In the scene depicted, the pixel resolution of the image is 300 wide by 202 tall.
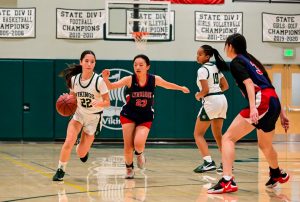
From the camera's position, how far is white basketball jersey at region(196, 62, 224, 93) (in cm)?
1116

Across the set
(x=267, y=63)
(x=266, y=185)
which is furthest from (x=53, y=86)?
(x=266, y=185)

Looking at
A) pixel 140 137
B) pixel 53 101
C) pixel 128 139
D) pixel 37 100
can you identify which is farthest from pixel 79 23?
pixel 140 137

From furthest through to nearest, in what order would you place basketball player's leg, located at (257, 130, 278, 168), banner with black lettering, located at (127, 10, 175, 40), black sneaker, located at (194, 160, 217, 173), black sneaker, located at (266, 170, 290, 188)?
1. banner with black lettering, located at (127, 10, 175, 40)
2. black sneaker, located at (194, 160, 217, 173)
3. black sneaker, located at (266, 170, 290, 188)
4. basketball player's leg, located at (257, 130, 278, 168)

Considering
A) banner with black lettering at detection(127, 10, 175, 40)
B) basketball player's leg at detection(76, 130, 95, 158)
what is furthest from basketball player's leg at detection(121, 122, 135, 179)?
banner with black lettering at detection(127, 10, 175, 40)

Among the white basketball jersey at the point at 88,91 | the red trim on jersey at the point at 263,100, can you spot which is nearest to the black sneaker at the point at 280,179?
the red trim on jersey at the point at 263,100

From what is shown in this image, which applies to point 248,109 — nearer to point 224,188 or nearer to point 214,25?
point 224,188

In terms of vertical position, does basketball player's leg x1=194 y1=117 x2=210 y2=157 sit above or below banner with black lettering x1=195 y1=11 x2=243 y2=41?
below

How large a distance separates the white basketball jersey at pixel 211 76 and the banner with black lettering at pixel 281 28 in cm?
1108

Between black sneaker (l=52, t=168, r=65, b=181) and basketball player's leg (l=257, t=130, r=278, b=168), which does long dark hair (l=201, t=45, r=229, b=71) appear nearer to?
basketball player's leg (l=257, t=130, r=278, b=168)

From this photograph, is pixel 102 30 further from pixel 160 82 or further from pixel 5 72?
pixel 160 82

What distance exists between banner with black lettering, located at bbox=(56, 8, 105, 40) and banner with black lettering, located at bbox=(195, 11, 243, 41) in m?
3.29

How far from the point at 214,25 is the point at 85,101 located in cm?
1257

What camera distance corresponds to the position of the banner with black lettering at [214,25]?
21647mm

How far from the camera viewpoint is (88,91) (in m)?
9.73
